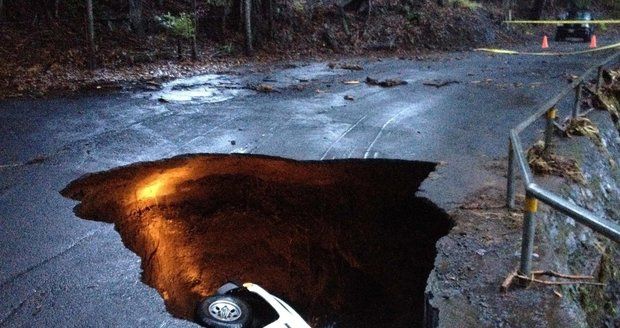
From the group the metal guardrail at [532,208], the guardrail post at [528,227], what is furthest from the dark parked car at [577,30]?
the guardrail post at [528,227]

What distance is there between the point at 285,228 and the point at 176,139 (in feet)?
8.13

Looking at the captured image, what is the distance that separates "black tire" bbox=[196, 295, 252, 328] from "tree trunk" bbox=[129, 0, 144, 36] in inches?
668

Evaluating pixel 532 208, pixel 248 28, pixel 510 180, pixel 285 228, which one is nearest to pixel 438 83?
pixel 285 228

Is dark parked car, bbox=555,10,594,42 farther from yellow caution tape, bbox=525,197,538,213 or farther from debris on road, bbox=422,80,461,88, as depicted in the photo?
yellow caution tape, bbox=525,197,538,213

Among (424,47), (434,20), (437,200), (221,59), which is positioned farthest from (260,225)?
(434,20)

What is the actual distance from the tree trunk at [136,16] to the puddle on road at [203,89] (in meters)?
6.09

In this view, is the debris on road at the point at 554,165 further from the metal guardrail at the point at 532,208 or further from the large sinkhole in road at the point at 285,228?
the large sinkhole in road at the point at 285,228

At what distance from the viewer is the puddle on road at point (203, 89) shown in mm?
11633

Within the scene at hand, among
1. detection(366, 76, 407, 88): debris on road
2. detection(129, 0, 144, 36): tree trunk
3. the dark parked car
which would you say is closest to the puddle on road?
detection(366, 76, 407, 88): debris on road

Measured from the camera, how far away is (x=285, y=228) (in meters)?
9.01

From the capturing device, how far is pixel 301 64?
1762cm

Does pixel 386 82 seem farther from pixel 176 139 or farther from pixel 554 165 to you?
pixel 554 165

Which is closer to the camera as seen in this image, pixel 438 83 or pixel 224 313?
pixel 224 313

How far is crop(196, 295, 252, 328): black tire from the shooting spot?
4137 millimetres
